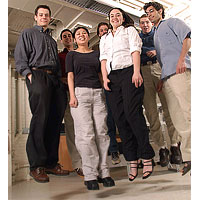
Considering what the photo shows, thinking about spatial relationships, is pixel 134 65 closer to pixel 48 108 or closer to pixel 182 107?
pixel 182 107

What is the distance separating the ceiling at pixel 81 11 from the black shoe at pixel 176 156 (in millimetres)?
1284

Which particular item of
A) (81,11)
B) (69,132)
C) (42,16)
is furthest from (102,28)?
(69,132)

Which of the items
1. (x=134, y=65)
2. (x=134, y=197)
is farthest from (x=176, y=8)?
(x=134, y=197)

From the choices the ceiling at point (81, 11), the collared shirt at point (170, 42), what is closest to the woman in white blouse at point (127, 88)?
the collared shirt at point (170, 42)

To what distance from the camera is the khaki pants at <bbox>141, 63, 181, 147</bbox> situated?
240 centimetres

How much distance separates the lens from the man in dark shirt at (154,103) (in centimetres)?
238

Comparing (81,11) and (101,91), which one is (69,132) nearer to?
(101,91)

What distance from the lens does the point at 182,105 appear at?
1.98 m

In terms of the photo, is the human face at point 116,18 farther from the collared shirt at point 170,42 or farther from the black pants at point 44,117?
the black pants at point 44,117

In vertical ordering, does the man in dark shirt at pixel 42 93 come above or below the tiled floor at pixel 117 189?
above

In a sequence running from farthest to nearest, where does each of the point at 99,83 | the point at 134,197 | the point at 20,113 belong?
the point at 20,113, the point at 99,83, the point at 134,197
